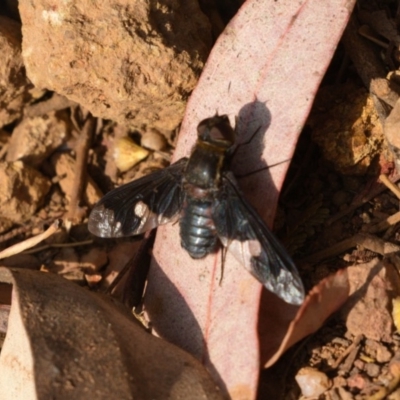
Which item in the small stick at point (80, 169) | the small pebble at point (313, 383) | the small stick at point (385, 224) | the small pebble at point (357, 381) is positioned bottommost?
the small pebble at point (313, 383)

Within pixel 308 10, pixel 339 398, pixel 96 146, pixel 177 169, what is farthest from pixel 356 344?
pixel 96 146

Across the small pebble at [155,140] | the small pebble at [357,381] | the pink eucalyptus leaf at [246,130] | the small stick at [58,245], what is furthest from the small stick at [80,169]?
the small pebble at [357,381]

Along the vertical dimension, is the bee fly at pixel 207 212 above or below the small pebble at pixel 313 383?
above

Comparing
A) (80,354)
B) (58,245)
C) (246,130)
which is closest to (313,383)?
(80,354)

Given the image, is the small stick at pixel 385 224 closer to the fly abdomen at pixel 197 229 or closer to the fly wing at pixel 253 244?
the fly wing at pixel 253 244

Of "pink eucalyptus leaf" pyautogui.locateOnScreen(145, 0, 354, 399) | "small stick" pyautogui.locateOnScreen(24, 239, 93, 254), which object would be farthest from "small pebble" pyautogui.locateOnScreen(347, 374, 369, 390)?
"small stick" pyautogui.locateOnScreen(24, 239, 93, 254)

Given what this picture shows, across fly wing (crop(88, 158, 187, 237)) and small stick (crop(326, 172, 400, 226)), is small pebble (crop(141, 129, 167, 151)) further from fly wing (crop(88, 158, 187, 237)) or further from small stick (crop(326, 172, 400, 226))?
small stick (crop(326, 172, 400, 226))

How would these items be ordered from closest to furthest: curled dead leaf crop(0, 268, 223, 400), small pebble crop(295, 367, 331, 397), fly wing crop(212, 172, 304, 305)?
curled dead leaf crop(0, 268, 223, 400)
fly wing crop(212, 172, 304, 305)
small pebble crop(295, 367, 331, 397)
